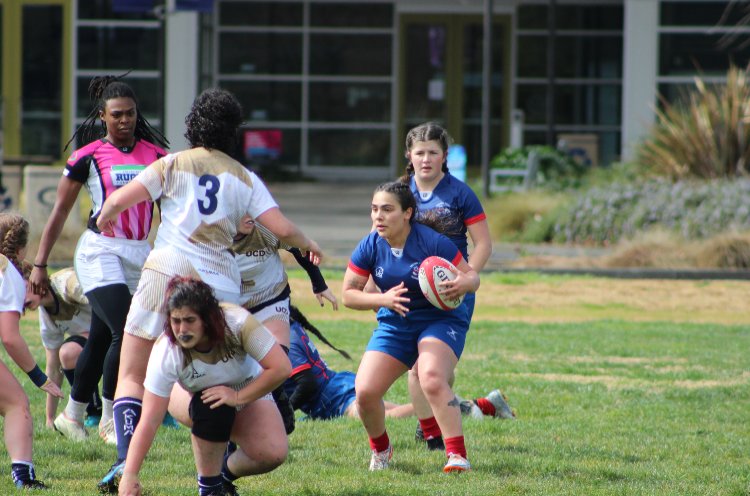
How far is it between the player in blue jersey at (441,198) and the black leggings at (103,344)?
165cm

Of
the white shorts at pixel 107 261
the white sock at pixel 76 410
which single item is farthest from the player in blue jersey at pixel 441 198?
the white sock at pixel 76 410

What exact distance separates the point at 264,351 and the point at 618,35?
24614 mm

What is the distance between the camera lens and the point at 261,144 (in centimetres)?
2778

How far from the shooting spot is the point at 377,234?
621 centimetres

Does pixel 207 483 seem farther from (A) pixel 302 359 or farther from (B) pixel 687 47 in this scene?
(B) pixel 687 47

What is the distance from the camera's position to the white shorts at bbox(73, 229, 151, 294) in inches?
256

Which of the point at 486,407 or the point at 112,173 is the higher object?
the point at 112,173

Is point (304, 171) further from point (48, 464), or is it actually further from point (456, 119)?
point (48, 464)

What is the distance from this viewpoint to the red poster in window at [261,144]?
1087 inches

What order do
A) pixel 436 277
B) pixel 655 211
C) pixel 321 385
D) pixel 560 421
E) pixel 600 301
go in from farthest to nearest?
pixel 655 211, pixel 600 301, pixel 321 385, pixel 560 421, pixel 436 277

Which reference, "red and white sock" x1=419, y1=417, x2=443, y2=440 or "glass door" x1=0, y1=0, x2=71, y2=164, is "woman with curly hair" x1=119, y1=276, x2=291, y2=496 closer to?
"red and white sock" x1=419, y1=417, x2=443, y2=440

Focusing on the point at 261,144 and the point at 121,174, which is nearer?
the point at 121,174

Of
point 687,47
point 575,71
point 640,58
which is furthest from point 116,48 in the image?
point 687,47

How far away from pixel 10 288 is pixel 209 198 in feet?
3.43
